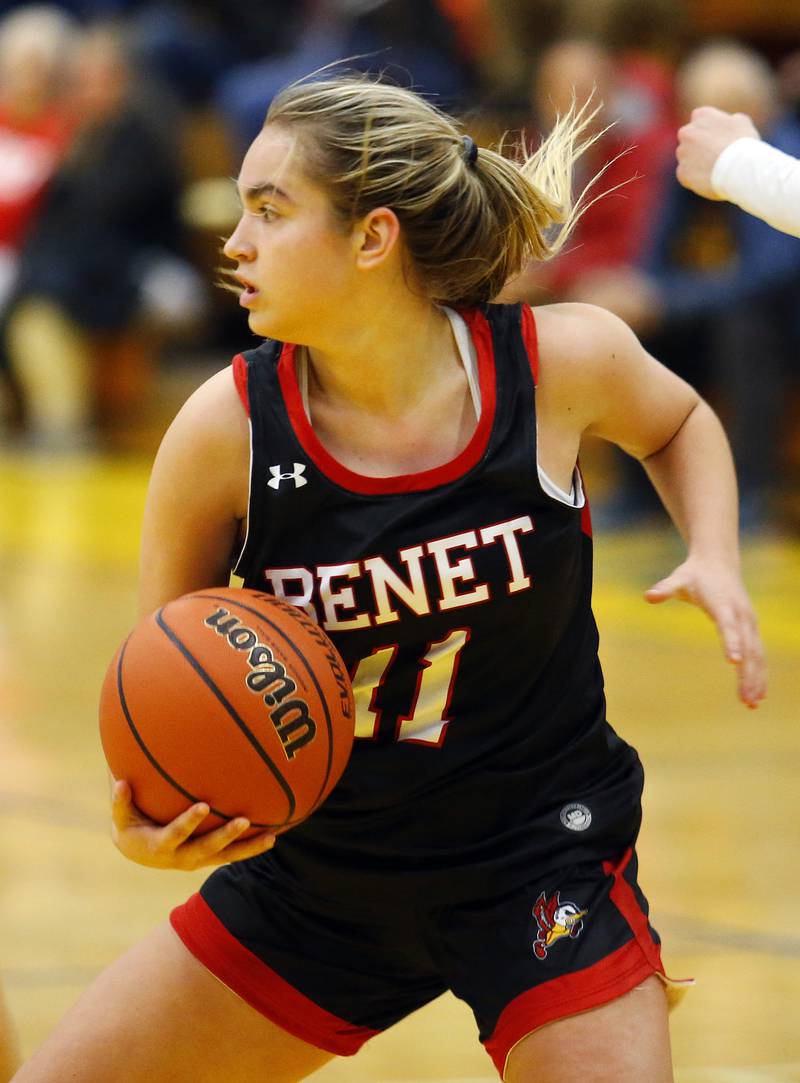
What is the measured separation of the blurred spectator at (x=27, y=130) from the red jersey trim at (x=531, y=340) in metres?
8.69

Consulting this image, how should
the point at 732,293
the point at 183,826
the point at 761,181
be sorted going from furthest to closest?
the point at 732,293 < the point at 761,181 < the point at 183,826

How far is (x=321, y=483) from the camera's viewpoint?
2.47 meters

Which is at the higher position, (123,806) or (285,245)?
(285,245)

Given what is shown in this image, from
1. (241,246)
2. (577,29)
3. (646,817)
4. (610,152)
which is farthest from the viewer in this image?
(577,29)

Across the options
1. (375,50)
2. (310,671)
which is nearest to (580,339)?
(310,671)

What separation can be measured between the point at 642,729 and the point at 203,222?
5.91 m

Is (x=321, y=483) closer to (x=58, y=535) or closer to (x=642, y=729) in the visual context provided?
(x=642, y=729)

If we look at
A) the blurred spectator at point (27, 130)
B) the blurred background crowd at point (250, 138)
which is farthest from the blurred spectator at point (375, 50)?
the blurred spectator at point (27, 130)

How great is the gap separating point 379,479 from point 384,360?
18 cm

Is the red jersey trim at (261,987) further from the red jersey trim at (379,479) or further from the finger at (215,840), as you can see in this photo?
the red jersey trim at (379,479)

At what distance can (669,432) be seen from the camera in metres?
2.76

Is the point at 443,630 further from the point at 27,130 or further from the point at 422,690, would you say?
the point at 27,130

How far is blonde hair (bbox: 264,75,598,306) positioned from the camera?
246 cm

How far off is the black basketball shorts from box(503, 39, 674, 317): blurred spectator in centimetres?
523
